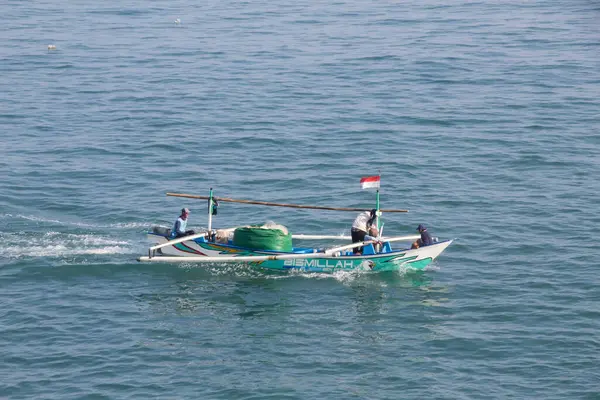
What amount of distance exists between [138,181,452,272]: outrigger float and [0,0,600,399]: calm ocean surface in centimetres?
65

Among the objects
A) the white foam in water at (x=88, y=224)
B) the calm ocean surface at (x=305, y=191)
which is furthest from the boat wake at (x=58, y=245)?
the white foam in water at (x=88, y=224)

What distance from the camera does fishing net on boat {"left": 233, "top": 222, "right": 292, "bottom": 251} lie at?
38219 mm

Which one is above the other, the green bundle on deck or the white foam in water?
the white foam in water

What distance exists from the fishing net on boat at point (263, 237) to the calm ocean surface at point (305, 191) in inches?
45.9

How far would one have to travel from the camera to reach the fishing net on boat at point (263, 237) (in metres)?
38.2

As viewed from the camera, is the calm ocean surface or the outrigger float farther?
the outrigger float

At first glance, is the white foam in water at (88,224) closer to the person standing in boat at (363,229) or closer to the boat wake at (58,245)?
the boat wake at (58,245)

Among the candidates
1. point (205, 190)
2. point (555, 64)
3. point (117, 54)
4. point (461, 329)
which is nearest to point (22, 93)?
point (117, 54)

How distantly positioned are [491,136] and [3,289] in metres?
30.5

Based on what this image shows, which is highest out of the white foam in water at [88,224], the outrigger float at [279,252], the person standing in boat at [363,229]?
the white foam in water at [88,224]

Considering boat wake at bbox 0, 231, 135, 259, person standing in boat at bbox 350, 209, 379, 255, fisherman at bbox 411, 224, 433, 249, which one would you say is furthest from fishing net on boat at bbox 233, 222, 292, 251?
fisherman at bbox 411, 224, 433, 249

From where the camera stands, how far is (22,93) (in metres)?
67.4

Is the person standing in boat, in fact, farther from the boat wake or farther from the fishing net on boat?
the boat wake

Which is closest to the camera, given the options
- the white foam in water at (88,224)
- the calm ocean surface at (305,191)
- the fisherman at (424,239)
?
the calm ocean surface at (305,191)
